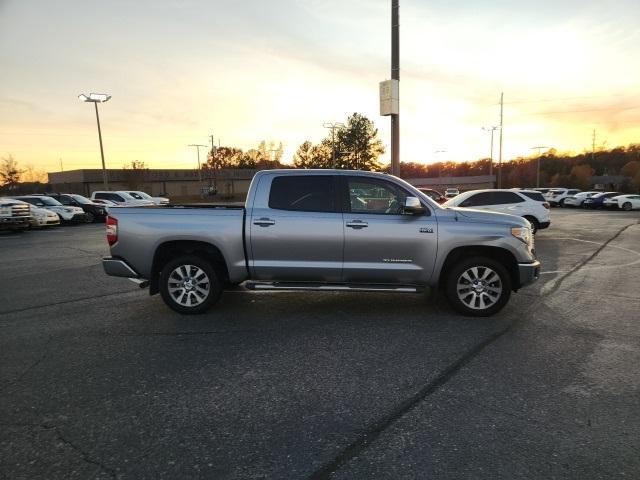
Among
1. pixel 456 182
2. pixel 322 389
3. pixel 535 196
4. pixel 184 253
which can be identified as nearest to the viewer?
pixel 322 389

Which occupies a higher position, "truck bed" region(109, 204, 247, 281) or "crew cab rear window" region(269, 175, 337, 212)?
"crew cab rear window" region(269, 175, 337, 212)

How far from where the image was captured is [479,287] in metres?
6.00

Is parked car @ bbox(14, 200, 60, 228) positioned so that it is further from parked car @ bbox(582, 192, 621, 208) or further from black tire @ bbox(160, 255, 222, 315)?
parked car @ bbox(582, 192, 621, 208)

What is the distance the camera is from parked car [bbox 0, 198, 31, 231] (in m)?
19.7

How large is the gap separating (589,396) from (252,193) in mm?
4394

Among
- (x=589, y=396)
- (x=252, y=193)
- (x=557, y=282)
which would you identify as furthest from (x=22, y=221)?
(x=589, y=396)

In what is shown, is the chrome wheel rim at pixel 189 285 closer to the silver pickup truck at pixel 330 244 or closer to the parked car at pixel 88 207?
the silver pickup truck at pixel 330 244

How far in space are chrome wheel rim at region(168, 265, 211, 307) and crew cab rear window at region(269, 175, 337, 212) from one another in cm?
137

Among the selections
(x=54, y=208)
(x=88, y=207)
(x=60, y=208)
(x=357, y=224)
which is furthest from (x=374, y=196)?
(x=88, y=207)

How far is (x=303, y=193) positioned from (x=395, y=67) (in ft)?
25.2

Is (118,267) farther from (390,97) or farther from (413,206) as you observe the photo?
(390,97)

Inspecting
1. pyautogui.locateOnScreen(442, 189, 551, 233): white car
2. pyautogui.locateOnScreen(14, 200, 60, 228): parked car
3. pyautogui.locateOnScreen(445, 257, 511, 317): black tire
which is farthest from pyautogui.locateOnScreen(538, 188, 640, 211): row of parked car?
pyautogui.locateOnScreen(14, 200, 60, 228): parked car

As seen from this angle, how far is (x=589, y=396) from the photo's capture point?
372 centimetres

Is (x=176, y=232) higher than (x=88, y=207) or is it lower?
higher
